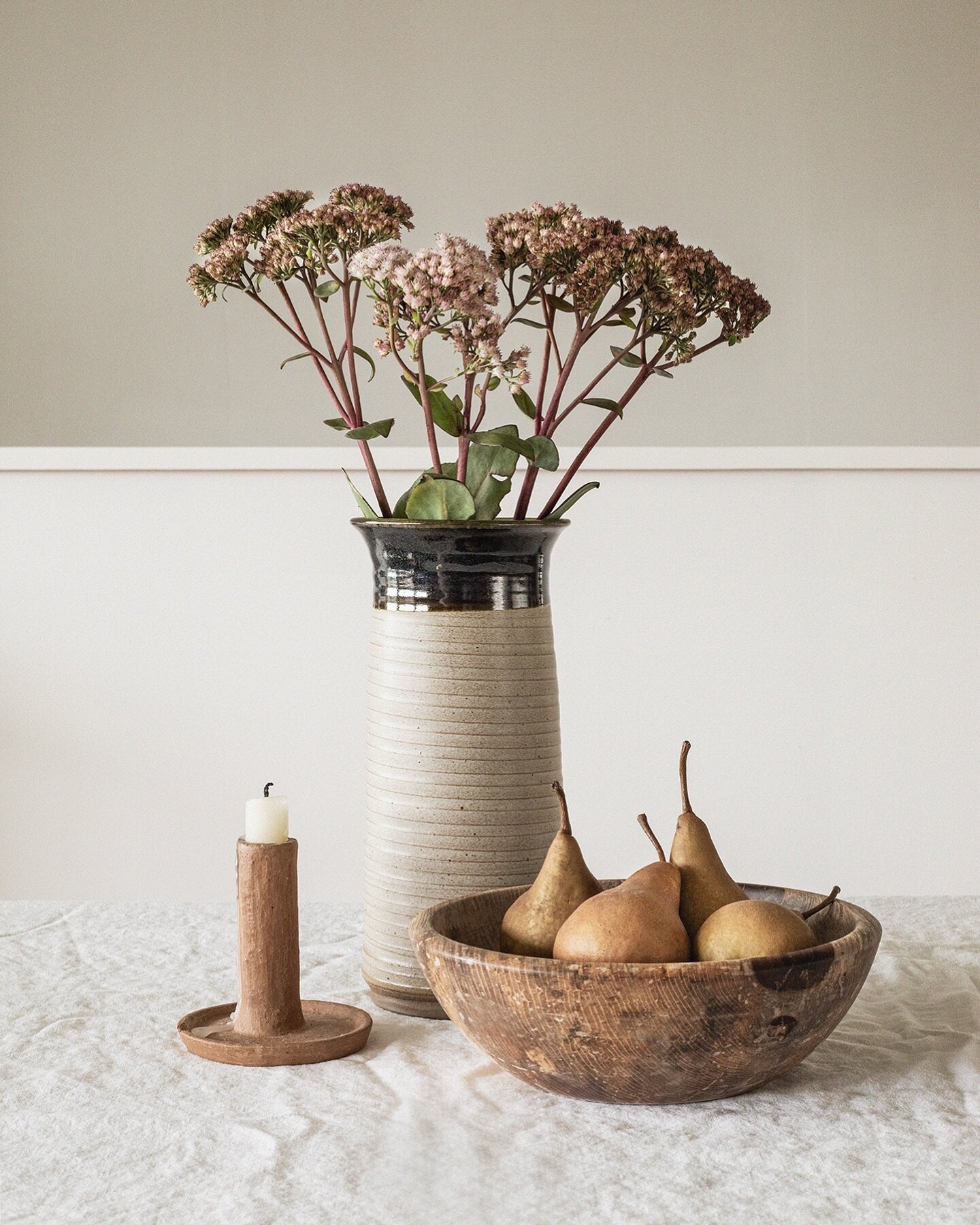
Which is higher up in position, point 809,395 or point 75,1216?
point 809,395

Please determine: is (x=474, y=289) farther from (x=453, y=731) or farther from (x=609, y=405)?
(x=453, y=731)

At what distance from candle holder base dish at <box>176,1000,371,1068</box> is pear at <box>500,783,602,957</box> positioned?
11 centimetres

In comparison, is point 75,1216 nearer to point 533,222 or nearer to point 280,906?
point 280,906

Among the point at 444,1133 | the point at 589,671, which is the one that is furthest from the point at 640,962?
the point at 589,671

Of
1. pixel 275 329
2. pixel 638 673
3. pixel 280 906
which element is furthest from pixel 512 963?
pixel 275 329

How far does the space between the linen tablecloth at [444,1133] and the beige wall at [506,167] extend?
10.3 ft

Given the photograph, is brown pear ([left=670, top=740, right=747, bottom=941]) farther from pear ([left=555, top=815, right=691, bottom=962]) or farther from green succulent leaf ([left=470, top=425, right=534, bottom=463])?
green succulent leaf ([left=470, top=425, right=534, bottom=463])

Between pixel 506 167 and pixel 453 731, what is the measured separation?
3193 millimetres

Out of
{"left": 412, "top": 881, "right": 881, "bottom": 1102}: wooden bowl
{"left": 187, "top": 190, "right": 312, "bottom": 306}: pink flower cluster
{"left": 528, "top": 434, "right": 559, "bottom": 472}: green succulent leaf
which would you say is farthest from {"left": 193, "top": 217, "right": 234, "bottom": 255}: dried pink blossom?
{"left": 412, "top": 881, "right": 881, "bottom": 1102}: wooden bowl

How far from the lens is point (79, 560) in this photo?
1.77 metres

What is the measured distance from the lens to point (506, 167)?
11.9 ft

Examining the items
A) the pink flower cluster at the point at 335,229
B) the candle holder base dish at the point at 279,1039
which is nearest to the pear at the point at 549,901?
the candle holder base dish at the point at 279,1039

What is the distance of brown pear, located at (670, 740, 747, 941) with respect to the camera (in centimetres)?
64

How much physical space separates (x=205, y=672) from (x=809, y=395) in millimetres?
2473
